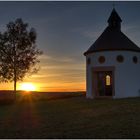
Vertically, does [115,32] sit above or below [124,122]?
above

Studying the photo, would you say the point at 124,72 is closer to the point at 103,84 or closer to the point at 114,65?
the point at 114,65

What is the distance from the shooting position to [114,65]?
28.9 metres

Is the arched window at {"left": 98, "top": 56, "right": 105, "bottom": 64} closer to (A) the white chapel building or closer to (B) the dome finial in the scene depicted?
(A) the white chapel building

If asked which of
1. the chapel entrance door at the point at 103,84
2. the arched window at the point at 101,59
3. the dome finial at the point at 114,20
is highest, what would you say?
the dome finial at the point at 114,20

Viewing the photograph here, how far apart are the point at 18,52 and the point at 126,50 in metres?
15.6

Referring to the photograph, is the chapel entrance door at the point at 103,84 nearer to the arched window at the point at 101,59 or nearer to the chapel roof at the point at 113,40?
the arched window at the point at 101,59

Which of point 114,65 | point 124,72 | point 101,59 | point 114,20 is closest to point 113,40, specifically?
point 101,59

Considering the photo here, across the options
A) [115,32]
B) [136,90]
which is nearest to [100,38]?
[115,32]

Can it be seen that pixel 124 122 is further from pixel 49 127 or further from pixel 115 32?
pixel 115 32

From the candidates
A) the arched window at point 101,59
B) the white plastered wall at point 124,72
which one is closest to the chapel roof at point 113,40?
the white plastered wall at point 124,72

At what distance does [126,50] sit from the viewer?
29281mm

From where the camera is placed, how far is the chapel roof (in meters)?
29.3

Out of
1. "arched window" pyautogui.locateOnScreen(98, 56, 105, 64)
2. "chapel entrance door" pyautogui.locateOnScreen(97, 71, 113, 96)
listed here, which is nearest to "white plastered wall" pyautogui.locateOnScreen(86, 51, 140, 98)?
"arched window" pyautogui.locateOnScreen(98, 56, 105, 64)

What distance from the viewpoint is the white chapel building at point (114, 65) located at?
94.7 ft
